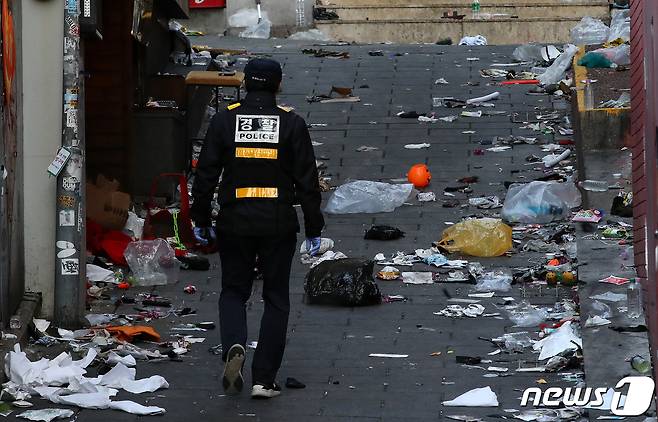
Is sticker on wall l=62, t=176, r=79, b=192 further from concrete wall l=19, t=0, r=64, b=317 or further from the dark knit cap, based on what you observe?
the dark knit cap

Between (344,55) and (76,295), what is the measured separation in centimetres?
1115

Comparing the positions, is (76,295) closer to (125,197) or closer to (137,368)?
(137,368)

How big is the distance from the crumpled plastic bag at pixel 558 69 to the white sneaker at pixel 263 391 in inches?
402

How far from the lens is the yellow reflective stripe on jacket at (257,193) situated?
7672 mm

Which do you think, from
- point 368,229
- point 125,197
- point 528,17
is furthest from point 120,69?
point 528,17

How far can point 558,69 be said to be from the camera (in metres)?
17.4

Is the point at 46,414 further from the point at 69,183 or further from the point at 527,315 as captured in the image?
the point at 527,315

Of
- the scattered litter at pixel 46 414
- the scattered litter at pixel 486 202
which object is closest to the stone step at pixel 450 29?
the scattered litter at pixel 486 202

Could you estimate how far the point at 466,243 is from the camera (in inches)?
442

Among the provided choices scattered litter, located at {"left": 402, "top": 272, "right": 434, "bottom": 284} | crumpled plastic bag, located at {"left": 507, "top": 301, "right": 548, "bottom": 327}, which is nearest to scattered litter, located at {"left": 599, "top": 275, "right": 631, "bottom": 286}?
crumpled plastic bag, located at {"left": 507, "top": 301, "right": 548, "bottom": 327}

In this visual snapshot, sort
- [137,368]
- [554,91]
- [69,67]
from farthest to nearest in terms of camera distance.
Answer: [554,91], [69,67], [137,368]

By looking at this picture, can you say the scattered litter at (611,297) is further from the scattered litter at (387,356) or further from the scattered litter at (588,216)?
the scattered litter at (588,216)

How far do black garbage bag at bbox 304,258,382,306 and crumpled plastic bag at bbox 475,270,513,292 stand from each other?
82cm

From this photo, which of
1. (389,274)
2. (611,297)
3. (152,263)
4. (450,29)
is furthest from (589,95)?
(450,29)
